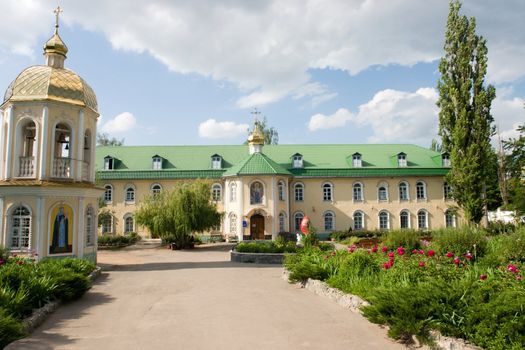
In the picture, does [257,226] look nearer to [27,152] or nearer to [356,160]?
[356,160]

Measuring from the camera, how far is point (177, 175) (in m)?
34.0

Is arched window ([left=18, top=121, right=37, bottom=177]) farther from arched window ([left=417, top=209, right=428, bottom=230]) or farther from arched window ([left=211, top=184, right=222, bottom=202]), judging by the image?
arched window ([left=417, top=209, right=428, bottom=230])

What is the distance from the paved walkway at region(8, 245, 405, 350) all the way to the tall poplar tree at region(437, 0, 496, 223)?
860 inches

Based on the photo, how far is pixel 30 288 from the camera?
817 cm

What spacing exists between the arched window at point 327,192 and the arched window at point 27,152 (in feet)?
76.2

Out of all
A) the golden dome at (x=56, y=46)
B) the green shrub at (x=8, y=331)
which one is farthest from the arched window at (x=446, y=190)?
the green shrub at (x=8, y=331)

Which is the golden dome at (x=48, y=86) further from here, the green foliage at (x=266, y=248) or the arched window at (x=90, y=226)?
the green foliage at (x=266, y=248)

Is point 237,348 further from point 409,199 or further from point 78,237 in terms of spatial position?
point 409,199

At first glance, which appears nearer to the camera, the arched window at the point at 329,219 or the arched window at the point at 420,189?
the arched window at the point at 329,219

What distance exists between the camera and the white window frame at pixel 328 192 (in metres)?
33.9

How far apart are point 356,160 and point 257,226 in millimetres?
10921

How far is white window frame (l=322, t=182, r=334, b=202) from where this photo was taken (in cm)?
3388

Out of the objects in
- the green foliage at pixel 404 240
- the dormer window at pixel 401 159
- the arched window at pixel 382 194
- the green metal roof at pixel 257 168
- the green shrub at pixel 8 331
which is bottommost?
the green shrub at pixel 8 331

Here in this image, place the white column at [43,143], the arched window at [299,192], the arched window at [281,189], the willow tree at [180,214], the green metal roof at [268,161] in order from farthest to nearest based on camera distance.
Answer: the arched window at [299,192]
the green metal roof at [268,161]
the arched window at [281,189]
the willow tree at [180,214]
the white column at [43,143]
